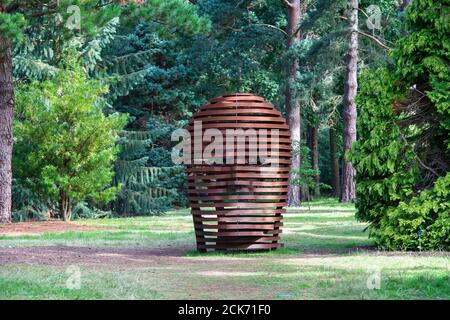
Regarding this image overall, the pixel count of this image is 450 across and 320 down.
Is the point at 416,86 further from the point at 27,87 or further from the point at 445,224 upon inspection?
the point at 27,87

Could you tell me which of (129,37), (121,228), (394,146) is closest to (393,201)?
(394,146)

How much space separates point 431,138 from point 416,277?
5002 millimetres

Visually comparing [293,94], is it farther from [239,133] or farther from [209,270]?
[209,270]

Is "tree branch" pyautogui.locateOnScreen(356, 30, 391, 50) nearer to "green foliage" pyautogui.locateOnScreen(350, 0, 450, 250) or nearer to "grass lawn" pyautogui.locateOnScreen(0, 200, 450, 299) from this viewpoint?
"grass lawn" pyautogui.locateOnScreen(0, 200, 450, 299)

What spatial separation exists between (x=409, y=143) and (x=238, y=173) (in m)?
2.89

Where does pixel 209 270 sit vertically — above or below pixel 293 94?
below

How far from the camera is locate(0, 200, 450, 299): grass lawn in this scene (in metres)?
8.62

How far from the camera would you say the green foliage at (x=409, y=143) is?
13266 mm

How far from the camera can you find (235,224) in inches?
528

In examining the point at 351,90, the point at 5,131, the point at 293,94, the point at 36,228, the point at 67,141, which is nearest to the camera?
the point at 36,228

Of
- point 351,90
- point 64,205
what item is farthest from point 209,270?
point 351,90

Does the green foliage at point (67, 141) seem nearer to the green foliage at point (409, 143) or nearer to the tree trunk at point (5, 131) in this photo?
the tree trunk at point (5, 131)

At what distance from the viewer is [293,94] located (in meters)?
32.5

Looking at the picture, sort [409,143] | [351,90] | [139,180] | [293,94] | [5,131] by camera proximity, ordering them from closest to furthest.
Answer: [409,143] < [5,131] < [351,90] < [293,94] < [139,180]
